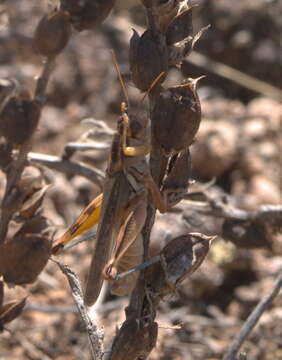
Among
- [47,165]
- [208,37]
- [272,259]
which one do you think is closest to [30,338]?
[47,165]

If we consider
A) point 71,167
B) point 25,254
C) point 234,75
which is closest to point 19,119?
point 25,254

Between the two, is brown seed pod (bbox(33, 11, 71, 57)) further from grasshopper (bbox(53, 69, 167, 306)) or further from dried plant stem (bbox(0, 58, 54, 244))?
grasshopper (bbox(53, 69, 167, 306))

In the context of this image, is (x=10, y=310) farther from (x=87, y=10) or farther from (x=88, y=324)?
(x=87, y=10)

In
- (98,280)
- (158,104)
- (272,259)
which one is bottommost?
(272,259)

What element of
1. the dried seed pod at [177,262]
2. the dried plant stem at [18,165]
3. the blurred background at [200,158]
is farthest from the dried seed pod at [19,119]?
the dried seed pod at [177,262]

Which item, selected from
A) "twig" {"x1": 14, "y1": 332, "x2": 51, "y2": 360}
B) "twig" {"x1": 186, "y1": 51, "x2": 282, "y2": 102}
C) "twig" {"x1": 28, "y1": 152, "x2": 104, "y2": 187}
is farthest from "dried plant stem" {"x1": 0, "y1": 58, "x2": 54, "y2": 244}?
"twig" {"x1": 186, "y1": 51, "x2": 282, "y2": 102}

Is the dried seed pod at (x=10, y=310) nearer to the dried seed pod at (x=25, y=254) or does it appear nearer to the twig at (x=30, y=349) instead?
the dried seed pod at (x=25, y=254)

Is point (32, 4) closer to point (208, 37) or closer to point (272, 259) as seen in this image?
point (208, 37)
